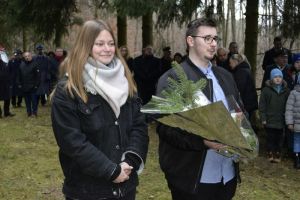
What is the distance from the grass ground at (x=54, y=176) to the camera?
5820 mm

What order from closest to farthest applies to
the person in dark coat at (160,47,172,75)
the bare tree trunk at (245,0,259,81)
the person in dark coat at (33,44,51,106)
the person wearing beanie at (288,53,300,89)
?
1. the person wearing beanie at (288,53,300,89)
2. the bare tree trunk at (245,0,259,81)
3. the person in dark coat at (160,47,172,75)
4. the person in dark coat at (33,44,51,106)

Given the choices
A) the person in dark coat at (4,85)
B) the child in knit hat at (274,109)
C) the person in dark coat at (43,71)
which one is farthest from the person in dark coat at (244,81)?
the person in dark coat at (4,85)

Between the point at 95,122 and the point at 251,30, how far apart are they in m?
8.17

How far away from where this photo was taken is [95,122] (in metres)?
2.72

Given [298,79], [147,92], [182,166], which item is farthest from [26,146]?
[182,166]

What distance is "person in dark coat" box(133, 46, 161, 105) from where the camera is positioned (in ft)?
38.9

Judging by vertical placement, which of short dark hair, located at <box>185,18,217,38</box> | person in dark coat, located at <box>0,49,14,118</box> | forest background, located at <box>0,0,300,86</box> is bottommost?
person in dark coat, located at <box>0,49,14,118</box>

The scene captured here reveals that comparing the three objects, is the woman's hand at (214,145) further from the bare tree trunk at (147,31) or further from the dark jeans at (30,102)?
the bare tree trunk at (147,31)

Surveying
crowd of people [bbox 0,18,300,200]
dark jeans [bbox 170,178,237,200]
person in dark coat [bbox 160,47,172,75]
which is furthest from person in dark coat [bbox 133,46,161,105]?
dark jeans [bbox 170,178,237,200]

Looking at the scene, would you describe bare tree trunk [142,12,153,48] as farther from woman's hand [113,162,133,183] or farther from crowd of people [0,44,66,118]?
woman's hand [113,162,133,183]

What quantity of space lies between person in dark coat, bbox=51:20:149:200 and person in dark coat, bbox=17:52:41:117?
31.7ft

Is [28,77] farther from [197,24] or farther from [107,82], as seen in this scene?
[107,82]

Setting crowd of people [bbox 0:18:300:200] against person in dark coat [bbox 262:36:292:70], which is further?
person in dark coat [bbox 262:36:292:70]

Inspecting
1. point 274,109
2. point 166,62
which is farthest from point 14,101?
point 274,109
